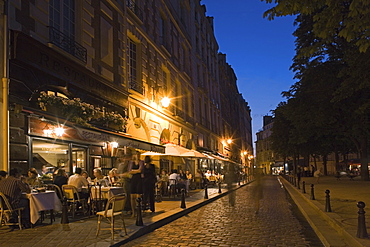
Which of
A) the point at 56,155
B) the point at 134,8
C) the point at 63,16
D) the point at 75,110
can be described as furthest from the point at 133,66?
the point at 56,155

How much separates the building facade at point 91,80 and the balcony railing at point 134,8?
0.26ft

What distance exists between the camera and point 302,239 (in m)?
7.66

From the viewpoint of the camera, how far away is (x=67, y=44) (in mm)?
13570

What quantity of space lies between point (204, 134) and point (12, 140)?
98.5 feet

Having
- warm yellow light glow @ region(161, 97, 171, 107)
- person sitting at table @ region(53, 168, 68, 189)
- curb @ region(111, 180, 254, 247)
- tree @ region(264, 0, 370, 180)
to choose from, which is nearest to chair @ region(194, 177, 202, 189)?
warm yellow light glow @ region(161, 97, 171, 107)

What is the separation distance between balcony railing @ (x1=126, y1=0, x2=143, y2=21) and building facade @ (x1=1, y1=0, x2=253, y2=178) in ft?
0.26

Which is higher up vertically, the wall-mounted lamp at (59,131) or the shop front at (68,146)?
the wall-mounted lamp at (59,131)

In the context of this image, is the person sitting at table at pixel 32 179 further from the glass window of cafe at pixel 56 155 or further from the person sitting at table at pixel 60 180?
the glass window of cafe at pixel 56 155

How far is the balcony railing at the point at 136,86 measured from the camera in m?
19.6

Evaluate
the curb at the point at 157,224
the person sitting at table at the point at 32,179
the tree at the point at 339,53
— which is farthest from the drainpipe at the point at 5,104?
the tree at the point at 339,53

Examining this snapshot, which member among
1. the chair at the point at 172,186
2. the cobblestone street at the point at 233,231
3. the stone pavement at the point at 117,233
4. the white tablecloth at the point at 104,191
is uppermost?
the white tablecloth at the point at 104,191

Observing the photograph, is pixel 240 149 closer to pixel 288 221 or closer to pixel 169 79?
pixel 169 79

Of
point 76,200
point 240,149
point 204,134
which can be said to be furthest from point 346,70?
point 240,149

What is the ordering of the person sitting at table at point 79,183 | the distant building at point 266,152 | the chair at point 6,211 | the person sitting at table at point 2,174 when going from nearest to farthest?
1. the chair at point 6,211
2. the person sitting at table at point 2,174
3. the person sitting at table at point 79,183
4. the distant building at point 266,152
